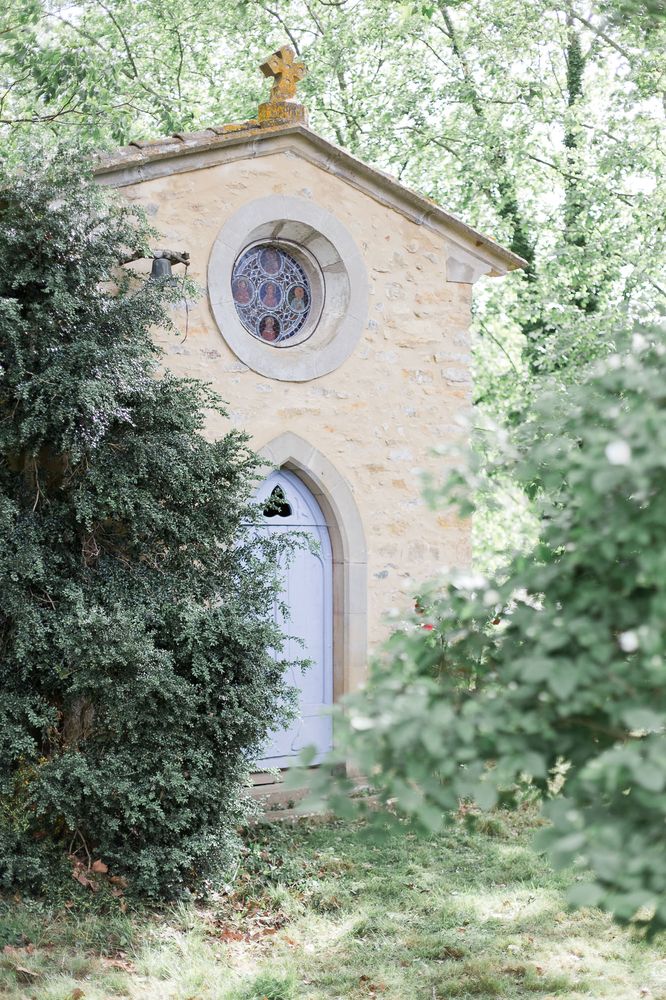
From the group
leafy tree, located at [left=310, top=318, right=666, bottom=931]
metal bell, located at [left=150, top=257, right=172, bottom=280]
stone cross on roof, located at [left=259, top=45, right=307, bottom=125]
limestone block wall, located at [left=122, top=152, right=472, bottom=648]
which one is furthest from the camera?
stone cross on roof, located at [left=259, top=45, right=307, bottom=125]

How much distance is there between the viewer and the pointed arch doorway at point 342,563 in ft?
23.7

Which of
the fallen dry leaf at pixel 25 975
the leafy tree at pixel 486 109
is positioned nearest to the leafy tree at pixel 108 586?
the fallen dry leaf at pixel 25 975

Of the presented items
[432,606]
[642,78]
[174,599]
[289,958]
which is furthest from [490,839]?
[642,78]

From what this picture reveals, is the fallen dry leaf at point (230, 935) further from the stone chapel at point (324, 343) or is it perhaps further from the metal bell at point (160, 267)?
the metal bell at point (160, 267)

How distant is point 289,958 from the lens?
471 centimetres

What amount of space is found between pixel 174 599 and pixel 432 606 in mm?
2875

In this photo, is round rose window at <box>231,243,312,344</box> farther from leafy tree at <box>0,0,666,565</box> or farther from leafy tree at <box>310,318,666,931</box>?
leafy tree at <box>310,318,666,931</box>

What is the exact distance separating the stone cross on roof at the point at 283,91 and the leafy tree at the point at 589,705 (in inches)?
229

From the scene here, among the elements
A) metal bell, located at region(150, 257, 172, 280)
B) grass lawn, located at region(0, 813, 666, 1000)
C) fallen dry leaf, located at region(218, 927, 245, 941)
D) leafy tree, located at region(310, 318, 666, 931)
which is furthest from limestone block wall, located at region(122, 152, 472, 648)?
leafy tree, located at region(310, 318, 666, 931)

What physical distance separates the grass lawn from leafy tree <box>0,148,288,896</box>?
0.36m

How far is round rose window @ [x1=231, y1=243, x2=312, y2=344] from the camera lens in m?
7.19

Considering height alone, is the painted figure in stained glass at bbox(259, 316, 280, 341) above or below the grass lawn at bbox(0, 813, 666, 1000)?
above

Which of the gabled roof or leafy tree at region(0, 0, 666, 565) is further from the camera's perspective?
leafy tree at region(0, 0, 666, 565)

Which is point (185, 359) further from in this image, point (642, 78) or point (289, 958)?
point (642, 78)
